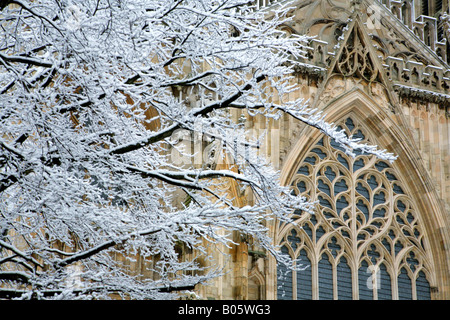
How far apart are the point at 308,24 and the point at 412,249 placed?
4.86 metres

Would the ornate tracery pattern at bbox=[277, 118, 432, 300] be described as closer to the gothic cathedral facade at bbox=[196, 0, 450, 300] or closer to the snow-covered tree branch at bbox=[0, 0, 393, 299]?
the gothic cathedral facade at bbox=[196, 0, 450, 300]

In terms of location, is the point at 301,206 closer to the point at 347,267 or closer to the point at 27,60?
the point at 27,60

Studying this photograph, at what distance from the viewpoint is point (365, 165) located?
17.9 metres

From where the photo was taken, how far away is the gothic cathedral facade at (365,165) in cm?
1692

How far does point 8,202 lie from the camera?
879 centimetres

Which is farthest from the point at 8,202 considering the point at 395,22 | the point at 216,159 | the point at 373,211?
the point at 395,22

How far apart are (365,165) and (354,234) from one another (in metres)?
1.46

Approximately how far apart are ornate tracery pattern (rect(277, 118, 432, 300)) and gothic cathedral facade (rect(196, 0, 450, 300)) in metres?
0.02

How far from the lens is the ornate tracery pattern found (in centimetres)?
1683

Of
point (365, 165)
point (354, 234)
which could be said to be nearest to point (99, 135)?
point (354, 234)

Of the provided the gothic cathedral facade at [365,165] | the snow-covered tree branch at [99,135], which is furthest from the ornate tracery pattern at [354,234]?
the snow-covered tree branch at [99,135]

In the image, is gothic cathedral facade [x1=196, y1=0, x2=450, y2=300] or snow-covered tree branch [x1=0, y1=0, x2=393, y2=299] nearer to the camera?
snow-covered tree branch [x1=0, y1=0, x2=393, y2=299]

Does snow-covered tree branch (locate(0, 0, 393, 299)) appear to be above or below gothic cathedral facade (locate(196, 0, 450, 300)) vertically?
below

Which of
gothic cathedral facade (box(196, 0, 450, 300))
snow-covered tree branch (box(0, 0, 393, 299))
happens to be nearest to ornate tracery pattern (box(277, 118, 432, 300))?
gothic cathedral facade (box(196, 0, 450, 300))
